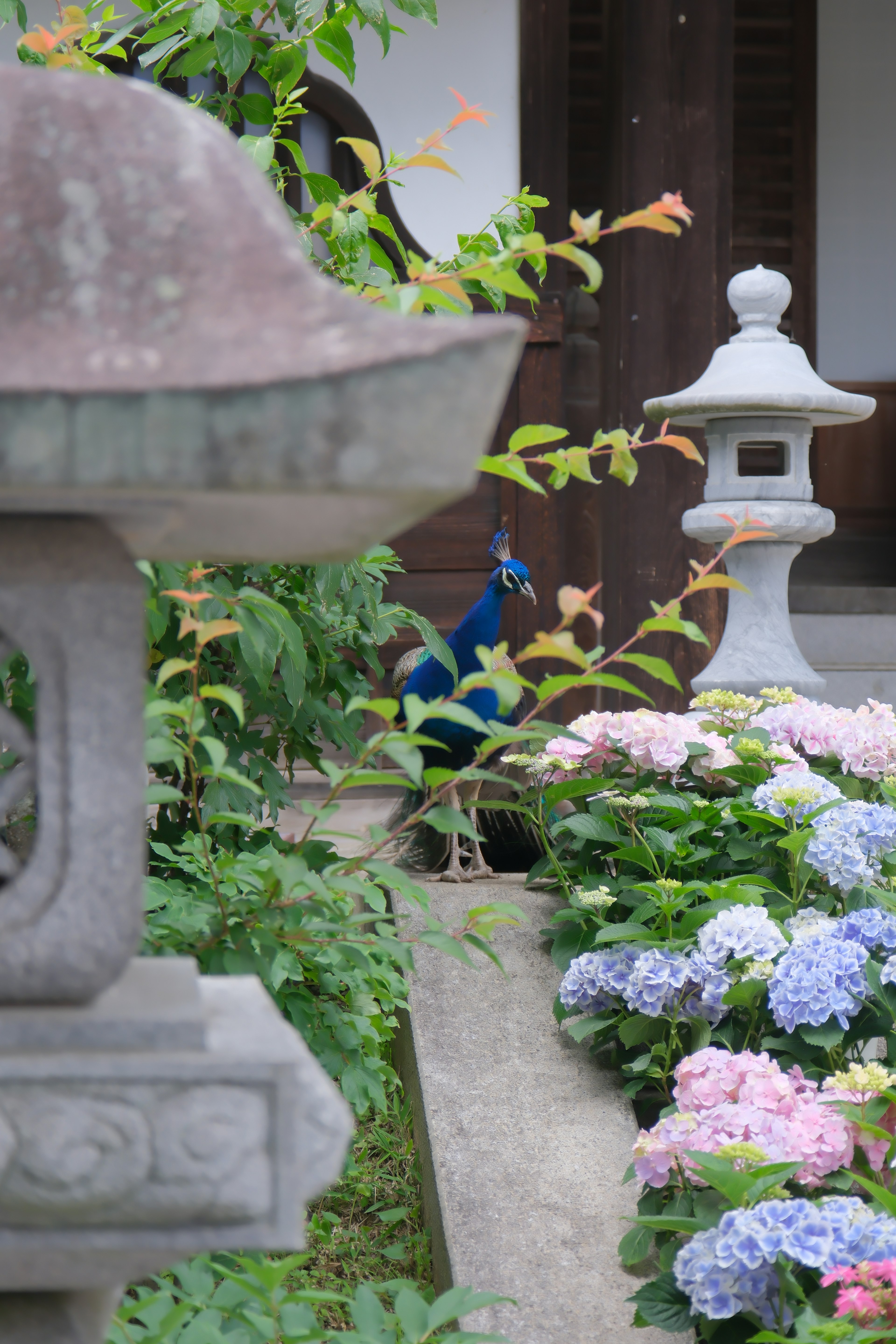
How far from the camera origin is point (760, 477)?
10.5 feet

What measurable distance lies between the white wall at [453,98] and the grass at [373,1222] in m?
2.86

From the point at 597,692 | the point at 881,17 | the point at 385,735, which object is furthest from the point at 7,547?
the point at 881,17

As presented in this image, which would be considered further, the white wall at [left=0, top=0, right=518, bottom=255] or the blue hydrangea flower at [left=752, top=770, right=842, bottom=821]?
the white wall at [left=0, top=0, right=518, bottom=255]

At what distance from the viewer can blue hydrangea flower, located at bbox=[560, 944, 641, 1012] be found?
84.1 inches

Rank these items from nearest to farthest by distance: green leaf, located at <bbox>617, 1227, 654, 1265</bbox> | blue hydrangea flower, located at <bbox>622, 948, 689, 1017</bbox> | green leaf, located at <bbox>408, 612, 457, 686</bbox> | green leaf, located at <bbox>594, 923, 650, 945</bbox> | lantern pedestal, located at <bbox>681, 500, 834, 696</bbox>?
green leaf, located at <bbox>617, 1227, 654, 1265</bbox> < green leaf, located at <bbox>408, 612, 457, 686</bbox> < blue hydrangea flower, located at <bbox>622, 948, 689, 1017</bbox> < green leaf, located at <bbox>594, 923, 650, 945</bbox> < lantern pedestal, located at <bbox>681, 500, 834, 696</bbox>

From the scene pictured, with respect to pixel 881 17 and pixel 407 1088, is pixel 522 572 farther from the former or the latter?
pixel 881 17

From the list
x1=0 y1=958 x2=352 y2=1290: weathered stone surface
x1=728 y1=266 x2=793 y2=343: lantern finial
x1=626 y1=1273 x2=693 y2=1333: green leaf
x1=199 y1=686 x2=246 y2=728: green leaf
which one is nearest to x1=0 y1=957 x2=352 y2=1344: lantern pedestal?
x1=0 y1=958 x2=352 y2=1290: weathered stone surface

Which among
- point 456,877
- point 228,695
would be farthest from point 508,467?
point 456,877

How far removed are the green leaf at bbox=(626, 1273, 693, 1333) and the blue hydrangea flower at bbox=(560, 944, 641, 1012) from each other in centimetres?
57

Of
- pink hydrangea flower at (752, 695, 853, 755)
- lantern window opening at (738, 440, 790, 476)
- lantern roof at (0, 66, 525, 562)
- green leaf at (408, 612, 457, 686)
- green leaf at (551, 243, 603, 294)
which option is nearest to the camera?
lantern roof at (0, 66, 525, 562)

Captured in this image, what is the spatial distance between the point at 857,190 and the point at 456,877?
4.72m

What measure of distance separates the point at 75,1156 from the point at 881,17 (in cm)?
657

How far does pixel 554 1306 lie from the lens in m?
1.74

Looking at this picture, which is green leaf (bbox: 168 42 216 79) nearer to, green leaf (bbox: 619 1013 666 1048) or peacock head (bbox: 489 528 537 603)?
peacock head (bbox: 489 528 537 603)
